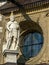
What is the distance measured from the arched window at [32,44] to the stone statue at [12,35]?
0.81 metres

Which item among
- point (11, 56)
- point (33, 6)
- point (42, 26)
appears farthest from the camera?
point (33, 6)

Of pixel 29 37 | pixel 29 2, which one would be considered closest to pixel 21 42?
pixel 29 37

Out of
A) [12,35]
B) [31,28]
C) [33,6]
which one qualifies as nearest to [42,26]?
[31,28]

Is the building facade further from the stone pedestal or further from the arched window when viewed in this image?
the stone pedestal

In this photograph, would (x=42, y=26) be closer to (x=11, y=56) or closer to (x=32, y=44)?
(x=32, y=44)

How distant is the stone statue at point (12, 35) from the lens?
13.6m

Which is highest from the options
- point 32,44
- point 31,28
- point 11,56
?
point 31,28

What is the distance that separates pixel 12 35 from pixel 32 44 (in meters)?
0.94

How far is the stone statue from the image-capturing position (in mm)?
13602

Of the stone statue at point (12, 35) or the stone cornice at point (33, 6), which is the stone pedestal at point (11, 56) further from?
the stone cornice at point (33, 6)

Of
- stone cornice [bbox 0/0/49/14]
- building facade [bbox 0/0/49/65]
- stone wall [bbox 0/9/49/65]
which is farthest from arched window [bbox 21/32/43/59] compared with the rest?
stone cornice [bbox 0/0/49/14]

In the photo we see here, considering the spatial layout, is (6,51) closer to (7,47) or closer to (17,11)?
(7,47)

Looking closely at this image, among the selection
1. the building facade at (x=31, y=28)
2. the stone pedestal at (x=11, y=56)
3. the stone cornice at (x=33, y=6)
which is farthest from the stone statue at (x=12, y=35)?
the stone cornice at (x=33, y=6)

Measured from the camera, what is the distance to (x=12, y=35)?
536 inches
